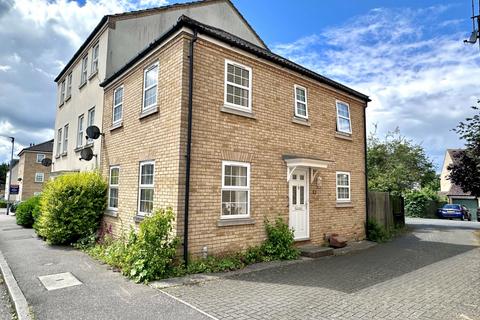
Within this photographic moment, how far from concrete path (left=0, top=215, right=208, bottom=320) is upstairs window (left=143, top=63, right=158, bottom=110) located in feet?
15.5

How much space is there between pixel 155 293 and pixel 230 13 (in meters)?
14.2

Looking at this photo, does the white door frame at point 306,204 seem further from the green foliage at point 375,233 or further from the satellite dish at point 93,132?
the satellite dish at point 93,132

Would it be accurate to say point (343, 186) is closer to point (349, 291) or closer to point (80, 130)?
point (349, 291)

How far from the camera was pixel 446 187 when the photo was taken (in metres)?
49.6

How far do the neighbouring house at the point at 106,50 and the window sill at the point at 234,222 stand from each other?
6.84 metres

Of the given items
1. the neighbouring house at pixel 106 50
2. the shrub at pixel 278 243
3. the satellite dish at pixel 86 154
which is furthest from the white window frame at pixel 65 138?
the shrub at pixel 278 243

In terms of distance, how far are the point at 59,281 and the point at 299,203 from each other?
23.1ft

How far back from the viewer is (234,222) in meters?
8.34

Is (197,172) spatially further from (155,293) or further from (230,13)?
(230,13)

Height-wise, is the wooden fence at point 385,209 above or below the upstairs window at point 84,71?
below

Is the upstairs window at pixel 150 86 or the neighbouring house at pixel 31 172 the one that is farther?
the neighbouring house at pixel 31 172

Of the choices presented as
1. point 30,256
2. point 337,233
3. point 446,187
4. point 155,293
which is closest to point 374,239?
point 337,233

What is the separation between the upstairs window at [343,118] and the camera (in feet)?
42.0

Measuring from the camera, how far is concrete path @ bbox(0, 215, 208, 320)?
5.00 m
